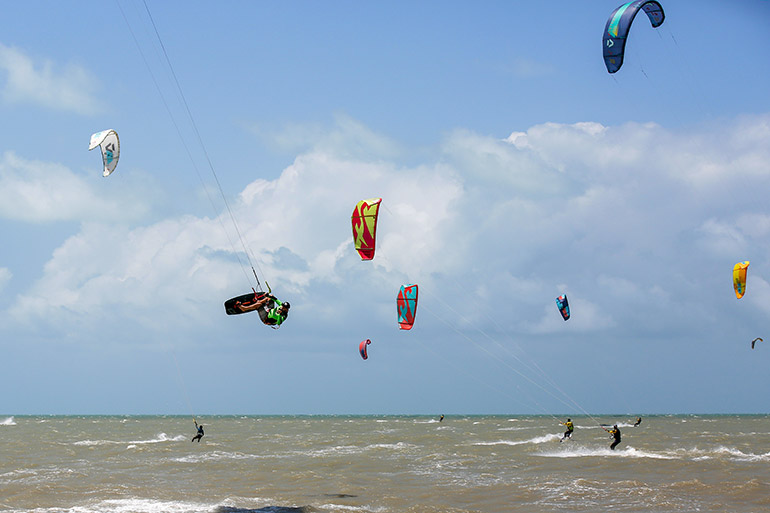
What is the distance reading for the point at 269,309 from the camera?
15602 mm

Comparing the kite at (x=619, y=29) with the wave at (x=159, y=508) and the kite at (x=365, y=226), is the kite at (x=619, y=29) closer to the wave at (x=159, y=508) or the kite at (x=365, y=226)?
the kite at (x=365, y=226)

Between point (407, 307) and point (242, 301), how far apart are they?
38.5ft

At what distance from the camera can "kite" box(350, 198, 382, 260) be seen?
65.9 ft

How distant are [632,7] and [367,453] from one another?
1939 centimetres

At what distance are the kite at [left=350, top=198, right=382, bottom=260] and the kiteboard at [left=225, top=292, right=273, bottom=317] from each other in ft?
15.8

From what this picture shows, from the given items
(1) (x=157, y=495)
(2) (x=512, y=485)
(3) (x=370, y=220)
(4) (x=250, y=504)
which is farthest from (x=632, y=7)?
(1) (x=157, y=495)

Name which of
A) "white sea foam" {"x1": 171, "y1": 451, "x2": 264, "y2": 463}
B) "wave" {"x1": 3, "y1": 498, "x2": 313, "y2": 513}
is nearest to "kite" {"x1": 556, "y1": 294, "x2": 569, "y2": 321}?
"white sea foam" {"x1": 171, "y1": 451, "x2": 264, "y2": 463}

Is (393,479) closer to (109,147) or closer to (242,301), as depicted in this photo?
(242,301)

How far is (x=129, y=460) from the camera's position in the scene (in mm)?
27125

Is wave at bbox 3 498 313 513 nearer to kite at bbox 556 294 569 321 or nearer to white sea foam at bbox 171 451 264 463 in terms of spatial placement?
white sea foam at bbox 171 451 264 463

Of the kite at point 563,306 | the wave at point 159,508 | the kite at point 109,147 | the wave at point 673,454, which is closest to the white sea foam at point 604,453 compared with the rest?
→ the wave at point 673,454

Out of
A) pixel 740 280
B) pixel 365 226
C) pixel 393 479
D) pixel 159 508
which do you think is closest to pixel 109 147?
pixel 365 226

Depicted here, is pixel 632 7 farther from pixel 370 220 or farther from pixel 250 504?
pixel 250 504

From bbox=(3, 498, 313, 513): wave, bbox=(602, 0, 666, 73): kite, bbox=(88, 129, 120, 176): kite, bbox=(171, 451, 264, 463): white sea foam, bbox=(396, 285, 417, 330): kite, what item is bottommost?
bbox=(3, 498, 313, 513): wave
